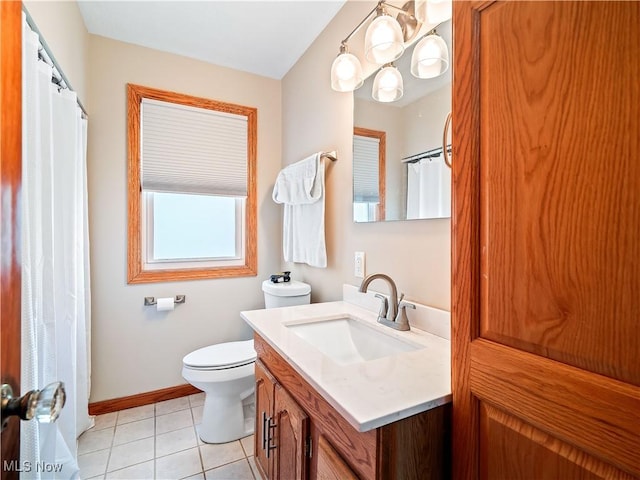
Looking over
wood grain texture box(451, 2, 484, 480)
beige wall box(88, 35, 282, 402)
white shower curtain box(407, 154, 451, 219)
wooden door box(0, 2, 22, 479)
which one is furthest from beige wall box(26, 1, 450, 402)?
wooden door box(0, 2, 22, 479)

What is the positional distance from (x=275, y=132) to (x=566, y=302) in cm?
247

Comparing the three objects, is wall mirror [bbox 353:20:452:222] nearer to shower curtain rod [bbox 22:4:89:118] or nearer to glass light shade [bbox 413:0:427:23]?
glass light shade [bbox 413:0:427:23]

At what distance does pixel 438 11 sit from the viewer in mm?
1121

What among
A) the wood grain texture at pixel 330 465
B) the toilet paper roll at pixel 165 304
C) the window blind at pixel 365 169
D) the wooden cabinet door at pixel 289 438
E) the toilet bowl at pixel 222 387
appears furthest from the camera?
the toilet paper roll at pixel 165 304

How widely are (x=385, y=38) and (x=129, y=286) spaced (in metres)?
2.17

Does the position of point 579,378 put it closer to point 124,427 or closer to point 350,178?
point 350,178

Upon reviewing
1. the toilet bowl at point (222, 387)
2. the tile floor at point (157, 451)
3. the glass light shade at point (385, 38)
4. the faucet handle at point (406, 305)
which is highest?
the glass light shade at point (385, 38)

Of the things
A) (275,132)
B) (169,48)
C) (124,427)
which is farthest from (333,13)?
(124,427)

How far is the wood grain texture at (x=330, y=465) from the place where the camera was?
30.4 inches

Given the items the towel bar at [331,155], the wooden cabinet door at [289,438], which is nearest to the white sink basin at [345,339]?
the wooden cabinet door at [289,438]

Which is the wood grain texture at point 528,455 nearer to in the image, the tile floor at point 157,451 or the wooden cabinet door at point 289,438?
the wooden cabinet door at point 289,438

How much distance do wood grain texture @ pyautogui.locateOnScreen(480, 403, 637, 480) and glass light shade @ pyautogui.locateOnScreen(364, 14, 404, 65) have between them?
1.32 meters

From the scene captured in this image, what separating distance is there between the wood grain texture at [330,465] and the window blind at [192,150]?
6.50 feet

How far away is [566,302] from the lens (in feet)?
1.71
